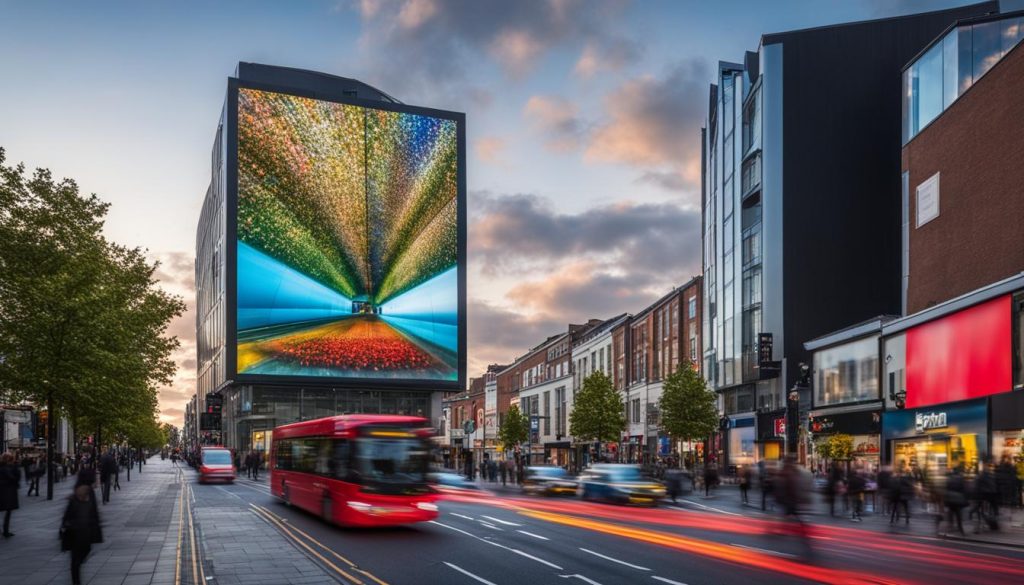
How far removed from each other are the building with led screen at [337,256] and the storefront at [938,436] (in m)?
57.1

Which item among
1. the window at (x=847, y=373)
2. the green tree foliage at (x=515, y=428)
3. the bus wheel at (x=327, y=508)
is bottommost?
the green tree foliage at (x=515, y=428)

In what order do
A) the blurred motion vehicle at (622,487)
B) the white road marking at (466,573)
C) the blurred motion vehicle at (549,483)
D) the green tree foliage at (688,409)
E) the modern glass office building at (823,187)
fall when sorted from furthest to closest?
the green tree foliage at (688,409) < the modern glass office building at (823,187) < the blurred motion vehicle at (549,483) < the blurred motion vehicle at (622,487) < the white road marking at (466,573)

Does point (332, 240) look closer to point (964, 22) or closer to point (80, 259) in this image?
point (80, 259)

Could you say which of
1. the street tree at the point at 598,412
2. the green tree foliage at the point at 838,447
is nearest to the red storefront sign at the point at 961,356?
the green tree foliage at the point at 838,447

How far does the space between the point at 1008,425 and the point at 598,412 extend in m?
48.4

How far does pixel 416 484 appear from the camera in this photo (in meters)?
23.4

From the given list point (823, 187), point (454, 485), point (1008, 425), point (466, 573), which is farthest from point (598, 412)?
point (466, 573)

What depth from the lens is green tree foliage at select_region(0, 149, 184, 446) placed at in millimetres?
35250

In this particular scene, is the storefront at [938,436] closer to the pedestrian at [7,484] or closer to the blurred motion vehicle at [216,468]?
the pedestrian at [7,484]

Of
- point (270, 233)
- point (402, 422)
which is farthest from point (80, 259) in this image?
point (270, 233)

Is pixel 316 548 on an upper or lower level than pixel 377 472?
lower

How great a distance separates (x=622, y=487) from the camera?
118 ft

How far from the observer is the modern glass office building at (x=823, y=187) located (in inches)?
2419

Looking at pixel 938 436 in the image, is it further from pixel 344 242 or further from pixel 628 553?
pixel 344 242
